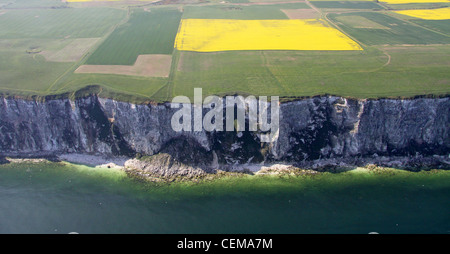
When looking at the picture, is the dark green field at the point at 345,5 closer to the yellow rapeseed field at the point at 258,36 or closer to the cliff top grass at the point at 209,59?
the cliff top grass at the point at 209,59

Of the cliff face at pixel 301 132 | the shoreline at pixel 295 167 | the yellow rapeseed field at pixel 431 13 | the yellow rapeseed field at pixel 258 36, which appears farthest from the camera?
the yellow rapeseed field at pixel 431 13

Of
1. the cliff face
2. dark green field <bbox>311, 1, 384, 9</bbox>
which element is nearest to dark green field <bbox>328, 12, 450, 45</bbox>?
dark green field <bbox>311, 1, 384, 9</bbox>

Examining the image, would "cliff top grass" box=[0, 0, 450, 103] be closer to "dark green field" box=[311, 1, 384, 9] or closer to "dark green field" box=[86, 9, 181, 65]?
"dark green field" box=[86, 9, 181, 65]

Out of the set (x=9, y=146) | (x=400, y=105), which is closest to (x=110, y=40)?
(x=9, y=146)

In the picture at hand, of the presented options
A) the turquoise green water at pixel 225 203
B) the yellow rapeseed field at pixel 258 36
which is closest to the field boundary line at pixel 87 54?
the turquoise green water at pixel 225 203

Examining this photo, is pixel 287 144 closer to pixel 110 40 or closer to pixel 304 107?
pixel 304 107

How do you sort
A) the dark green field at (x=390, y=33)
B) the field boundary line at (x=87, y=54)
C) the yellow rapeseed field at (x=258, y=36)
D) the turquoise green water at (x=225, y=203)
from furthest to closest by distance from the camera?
the dark green field at (x=390, y=33)
the yellow rapeseed field at (x=258, y=36)
the field boundary line at (x=87, y=54)
the turquoise green water at (x=225, y=203)
